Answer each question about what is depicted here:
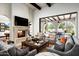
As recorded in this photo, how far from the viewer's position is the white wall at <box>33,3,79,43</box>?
99.5 inches

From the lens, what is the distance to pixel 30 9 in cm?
271

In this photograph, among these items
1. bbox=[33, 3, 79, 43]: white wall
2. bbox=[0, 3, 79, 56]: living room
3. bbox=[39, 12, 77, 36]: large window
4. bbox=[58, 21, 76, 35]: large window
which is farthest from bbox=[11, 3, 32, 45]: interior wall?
bbox=[58, 21, 76, 35]: large window

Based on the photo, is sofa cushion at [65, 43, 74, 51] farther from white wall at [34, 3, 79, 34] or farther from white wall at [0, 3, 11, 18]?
white wall at [0, 3, 11, 18]

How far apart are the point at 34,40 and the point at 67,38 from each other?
0.94 m

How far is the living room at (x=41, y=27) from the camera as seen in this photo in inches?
99.0

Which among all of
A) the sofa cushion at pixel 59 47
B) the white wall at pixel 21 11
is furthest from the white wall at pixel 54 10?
the sofa cushion at pixel 59 47

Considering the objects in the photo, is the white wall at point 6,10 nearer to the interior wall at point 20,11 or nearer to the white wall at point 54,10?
the interior wall at point 20,11

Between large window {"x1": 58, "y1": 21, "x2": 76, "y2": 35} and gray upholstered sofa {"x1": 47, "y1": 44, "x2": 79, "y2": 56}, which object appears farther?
large window {"x1": 58, "y1": 21, "x2": 76, "y2": 35}

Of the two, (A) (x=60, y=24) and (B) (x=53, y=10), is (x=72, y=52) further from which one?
(B) (x=53, y=10)

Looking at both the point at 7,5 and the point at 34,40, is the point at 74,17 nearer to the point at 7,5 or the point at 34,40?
the point at 34,40

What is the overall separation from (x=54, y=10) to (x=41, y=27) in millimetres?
598

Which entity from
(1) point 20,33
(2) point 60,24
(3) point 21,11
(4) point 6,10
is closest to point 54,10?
(2) point 60,24

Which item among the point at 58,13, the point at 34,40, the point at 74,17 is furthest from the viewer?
the point at 34,40

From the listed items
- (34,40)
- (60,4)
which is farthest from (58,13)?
(34,40)
